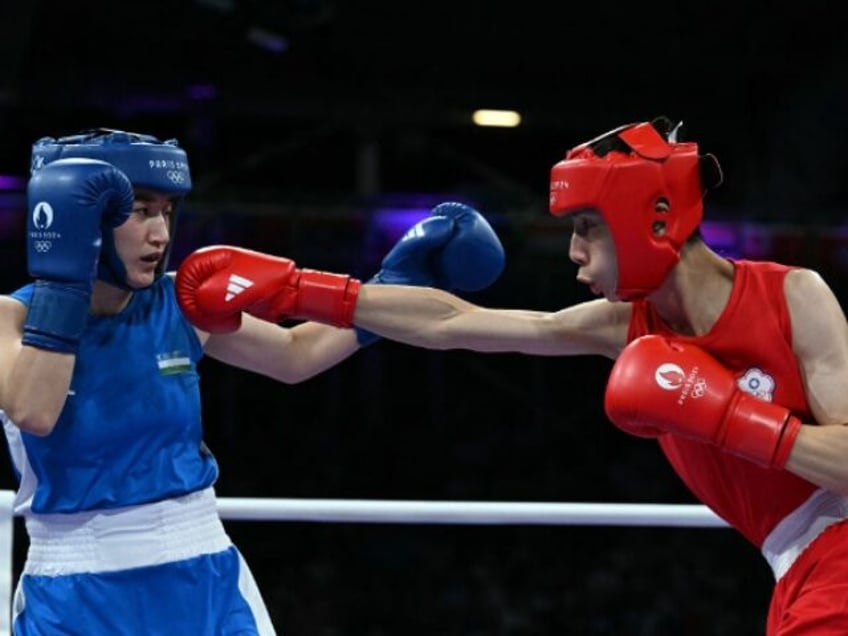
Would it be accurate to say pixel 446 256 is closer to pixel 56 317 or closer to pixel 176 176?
pixel 176 176

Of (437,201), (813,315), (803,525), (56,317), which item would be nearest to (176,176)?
(56,317)

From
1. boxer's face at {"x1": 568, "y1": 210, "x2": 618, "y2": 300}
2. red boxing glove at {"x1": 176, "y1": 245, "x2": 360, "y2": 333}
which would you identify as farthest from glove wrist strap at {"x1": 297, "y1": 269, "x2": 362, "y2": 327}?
boxer's face at {"x1": 568, "y1": 210, "x2": 618, "y2": 300}

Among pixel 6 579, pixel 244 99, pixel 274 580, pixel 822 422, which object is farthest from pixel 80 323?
pixel 244 99

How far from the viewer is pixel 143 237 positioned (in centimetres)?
196

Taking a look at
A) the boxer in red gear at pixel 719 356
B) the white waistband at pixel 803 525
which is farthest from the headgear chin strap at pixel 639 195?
the white waistband at pixel 803 525

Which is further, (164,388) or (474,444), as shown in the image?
(474,444)

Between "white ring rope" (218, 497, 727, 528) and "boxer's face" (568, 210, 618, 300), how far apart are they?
70 centimetres

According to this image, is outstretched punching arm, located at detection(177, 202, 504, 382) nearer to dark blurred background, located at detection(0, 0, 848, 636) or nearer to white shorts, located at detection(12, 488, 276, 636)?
white shorts, located at detection(12, 488, 276, 636)

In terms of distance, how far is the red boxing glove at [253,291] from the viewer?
1.96 meters

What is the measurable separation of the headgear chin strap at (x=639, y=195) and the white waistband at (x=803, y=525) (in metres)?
0.39

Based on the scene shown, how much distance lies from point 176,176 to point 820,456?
100 cm

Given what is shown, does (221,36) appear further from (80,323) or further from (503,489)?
(80,323)

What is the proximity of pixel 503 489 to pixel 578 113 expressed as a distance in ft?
8.49

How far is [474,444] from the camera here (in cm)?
791
